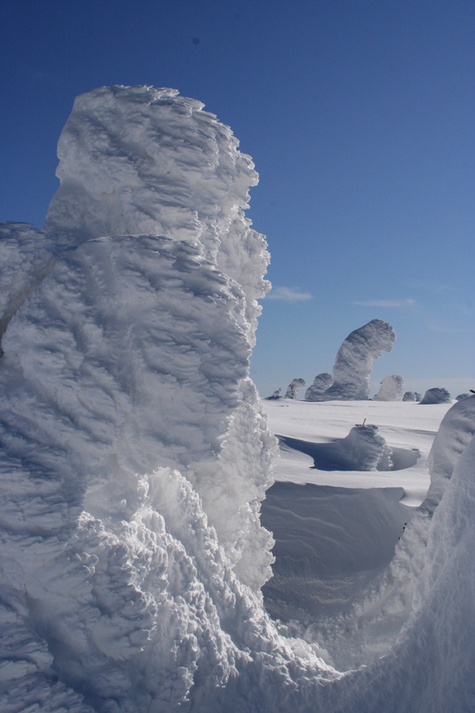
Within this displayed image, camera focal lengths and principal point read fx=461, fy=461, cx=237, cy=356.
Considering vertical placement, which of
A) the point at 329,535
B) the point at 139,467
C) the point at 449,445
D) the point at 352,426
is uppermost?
the point at 449,445

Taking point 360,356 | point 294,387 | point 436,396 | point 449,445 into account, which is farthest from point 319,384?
point 449,445

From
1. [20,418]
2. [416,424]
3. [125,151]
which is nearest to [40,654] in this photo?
[20,418]

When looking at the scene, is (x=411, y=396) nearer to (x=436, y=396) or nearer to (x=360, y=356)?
(x=436, y=396)

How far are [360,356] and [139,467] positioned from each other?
1766cm

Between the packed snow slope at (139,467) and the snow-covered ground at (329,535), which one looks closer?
the packed snow slope at (139,467)

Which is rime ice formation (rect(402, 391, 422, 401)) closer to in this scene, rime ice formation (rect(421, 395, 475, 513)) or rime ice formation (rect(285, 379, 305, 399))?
rime ice formation (rect(285, 379, 305, 399))

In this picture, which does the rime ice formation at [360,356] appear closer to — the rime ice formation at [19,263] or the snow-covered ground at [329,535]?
the snow-covered ground at [329,535]

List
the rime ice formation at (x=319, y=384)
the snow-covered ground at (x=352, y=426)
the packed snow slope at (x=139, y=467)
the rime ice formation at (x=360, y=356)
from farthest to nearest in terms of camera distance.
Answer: the rime ice formation at (x=319, y=384), the rime ice formation at (x=360, y=356), the snow-covered ground at (x=352, y=426), the packed snow slope at (x=139, y=467)

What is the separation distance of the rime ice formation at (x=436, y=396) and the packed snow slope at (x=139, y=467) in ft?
56.1

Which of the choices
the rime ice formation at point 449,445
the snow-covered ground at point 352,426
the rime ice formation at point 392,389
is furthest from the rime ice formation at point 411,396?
the rime ice formation at point 449,445

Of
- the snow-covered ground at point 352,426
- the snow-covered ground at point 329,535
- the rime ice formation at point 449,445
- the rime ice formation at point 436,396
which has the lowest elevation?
the snow-covered ground at point 329,535

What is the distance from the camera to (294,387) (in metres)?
23.7

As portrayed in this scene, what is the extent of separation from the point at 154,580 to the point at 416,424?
11.0 m

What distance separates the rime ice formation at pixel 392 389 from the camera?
20.5 metres
